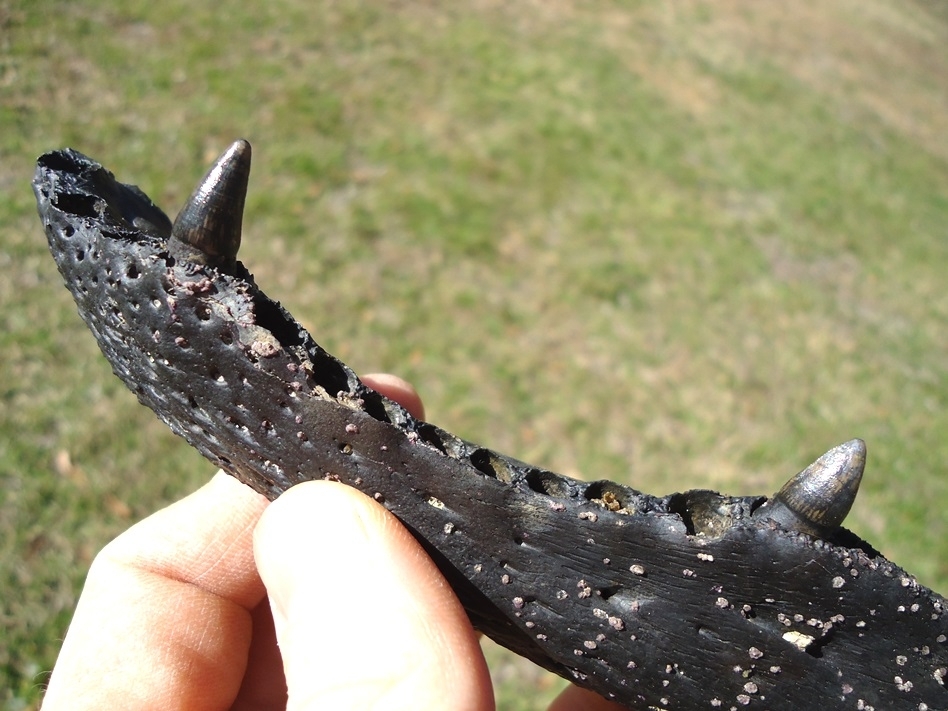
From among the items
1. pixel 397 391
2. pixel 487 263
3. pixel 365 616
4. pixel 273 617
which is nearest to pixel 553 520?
pixel 365 616

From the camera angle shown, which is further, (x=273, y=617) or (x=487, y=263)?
(x=487, y=263)

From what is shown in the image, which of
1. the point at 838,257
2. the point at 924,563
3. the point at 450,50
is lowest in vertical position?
the point at 924,563

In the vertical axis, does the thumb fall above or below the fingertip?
above

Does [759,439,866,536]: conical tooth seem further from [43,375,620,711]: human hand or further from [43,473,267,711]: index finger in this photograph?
[43,473,267,711]: index finger

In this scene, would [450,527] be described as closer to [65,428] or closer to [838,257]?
[65,428]

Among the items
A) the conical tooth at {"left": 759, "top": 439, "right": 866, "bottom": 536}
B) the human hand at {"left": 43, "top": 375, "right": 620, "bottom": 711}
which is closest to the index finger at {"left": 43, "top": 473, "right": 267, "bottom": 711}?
the human hand at {"left": 43, "top": 375, "right": 620, "bottom": 711}

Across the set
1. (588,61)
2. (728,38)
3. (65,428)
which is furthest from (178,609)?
(728,38)

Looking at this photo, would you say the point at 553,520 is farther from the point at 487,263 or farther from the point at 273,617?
the point at 487,263
